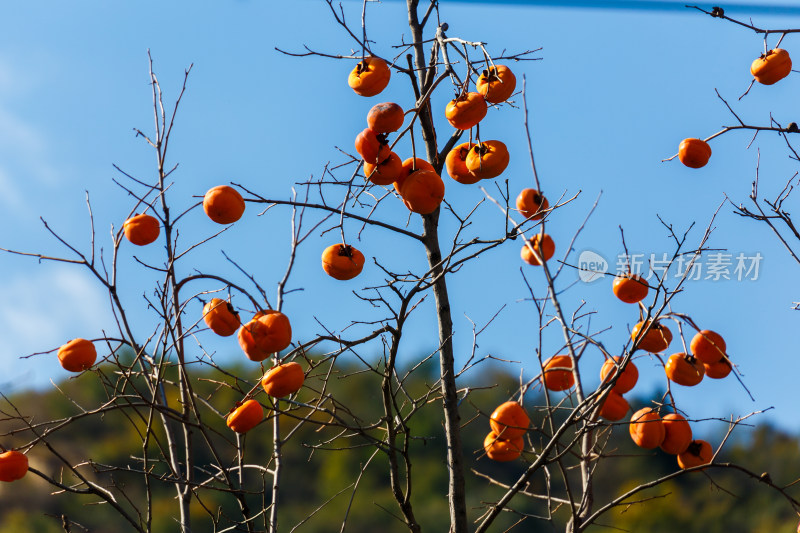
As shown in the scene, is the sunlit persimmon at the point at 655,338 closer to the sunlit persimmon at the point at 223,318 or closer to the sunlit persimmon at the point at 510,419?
the sunlit persimmon at the point at 510,419

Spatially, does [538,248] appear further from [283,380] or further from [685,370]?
[283,380]

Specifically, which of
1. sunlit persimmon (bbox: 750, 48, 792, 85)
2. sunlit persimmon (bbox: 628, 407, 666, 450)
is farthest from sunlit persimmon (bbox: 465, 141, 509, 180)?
sunlit persimmon (bbox: 750, 48, 792, 85)

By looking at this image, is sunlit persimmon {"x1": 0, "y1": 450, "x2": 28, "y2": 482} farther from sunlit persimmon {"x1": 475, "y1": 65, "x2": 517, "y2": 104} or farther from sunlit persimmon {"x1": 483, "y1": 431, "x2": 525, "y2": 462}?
sunlit persimmon {"x1": 475, "y1": 65, "x2": 517, "y2": 104}

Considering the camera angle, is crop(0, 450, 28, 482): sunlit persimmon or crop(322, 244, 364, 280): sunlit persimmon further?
crop(0, 450, 28, 482): sunlit persimmon

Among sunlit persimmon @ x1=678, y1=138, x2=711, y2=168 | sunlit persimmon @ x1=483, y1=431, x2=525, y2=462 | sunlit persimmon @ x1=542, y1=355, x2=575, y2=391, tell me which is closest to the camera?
sunlit persimmon @ x1=483, y1=431, x2=525, y2=462

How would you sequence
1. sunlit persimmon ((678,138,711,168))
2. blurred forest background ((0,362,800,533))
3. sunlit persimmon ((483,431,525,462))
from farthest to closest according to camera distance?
blurred forest background ((0,362,800,533)) → sunlit persimmon ((678,138,711,168)) → sunlit persimmon ((483,431,525,462))

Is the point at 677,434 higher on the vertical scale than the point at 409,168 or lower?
lower

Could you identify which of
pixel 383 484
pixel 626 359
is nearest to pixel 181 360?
pixel 626 359

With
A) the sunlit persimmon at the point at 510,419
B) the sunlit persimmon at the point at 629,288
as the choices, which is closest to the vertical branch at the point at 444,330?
the sunlit persimmon at the point at 510,419

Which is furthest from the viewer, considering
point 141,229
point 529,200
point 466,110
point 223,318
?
point 529,200

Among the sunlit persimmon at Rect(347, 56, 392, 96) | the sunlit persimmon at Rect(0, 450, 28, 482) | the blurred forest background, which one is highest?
the blurred forest background

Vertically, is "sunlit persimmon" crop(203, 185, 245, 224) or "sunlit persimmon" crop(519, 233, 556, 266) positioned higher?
"sunlit persimmon" crop(519, 233, 556, 266)

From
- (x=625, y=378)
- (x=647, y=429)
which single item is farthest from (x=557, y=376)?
(x=647, y=429)

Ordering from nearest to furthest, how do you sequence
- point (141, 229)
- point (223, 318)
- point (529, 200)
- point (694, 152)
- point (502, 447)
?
1. point (223, 318)
2. point (141, 229)
3. point (502, 447)
4. point (694, 152)
5. point (529, 200)
